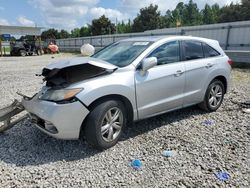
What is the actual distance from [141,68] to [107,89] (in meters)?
0.73

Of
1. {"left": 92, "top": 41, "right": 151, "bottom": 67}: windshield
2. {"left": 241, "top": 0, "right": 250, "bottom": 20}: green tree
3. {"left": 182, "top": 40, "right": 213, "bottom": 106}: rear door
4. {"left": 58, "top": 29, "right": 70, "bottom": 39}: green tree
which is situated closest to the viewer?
{"left": 92, "top": 41, "right": 151, "bottom": 67}: windshield

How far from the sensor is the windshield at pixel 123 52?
3.98 m

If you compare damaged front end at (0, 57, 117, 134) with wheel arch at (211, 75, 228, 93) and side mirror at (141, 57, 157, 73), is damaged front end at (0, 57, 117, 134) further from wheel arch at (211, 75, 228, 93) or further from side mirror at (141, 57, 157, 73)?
wheel arch at (211, 75, 228, 93)

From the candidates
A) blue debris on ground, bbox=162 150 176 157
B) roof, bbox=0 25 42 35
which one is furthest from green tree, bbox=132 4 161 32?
blue debris on ground, bbox=162 150 176 157

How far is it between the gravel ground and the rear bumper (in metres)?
0.39

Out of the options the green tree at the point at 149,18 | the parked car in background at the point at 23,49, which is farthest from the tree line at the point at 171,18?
the parked car in background at the point at 23,49

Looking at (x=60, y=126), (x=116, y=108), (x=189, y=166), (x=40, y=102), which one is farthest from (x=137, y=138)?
(x=40, y=102)

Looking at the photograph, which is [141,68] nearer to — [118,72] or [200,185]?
[118,72]

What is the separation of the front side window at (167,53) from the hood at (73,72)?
3.19 feet

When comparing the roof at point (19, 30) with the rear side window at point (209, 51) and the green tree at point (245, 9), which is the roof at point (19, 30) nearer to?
the rear side window at point (209, 51)

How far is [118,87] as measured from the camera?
352 cm

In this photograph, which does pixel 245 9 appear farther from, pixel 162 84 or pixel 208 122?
pixel 162 84

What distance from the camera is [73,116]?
10.6ft

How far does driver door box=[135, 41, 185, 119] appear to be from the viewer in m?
3.84
